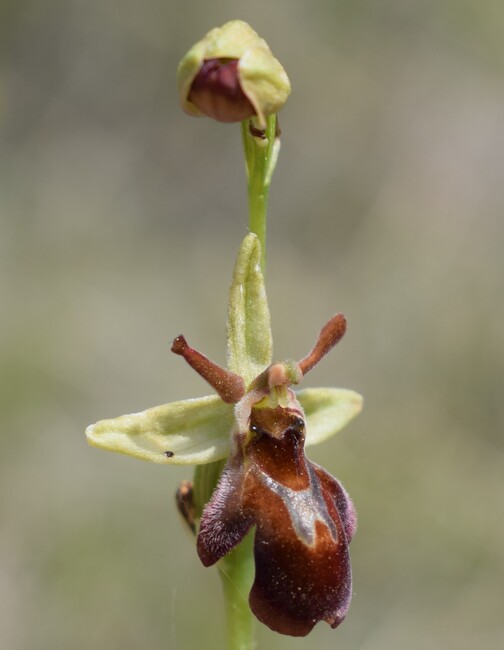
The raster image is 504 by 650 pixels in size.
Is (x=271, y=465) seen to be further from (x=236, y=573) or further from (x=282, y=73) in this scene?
(x=282, y=73)

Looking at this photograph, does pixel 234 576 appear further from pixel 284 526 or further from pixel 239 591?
pixel 284 526

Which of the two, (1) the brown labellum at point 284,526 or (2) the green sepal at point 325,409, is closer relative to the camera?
(1) the brown labellum at point 284,526

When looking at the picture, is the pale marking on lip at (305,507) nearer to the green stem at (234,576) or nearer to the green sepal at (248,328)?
the green stem at (234,576)

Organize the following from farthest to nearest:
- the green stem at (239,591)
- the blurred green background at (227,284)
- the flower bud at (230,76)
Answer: the blurred green background at (227,284) < the green stem at (239,591) < the flower bud at (230,76)

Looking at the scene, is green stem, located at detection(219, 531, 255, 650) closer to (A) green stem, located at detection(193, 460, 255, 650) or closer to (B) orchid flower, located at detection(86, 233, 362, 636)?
(A) green stem, located at detection(193, 460, 255, 650)

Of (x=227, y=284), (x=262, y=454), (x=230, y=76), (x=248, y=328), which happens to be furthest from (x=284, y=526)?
(x=227, y=284)

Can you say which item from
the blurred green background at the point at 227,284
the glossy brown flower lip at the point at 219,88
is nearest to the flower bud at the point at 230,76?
the glossy brown flower lip at the point at 219,88

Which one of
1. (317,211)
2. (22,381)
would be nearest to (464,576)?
(22,381)
